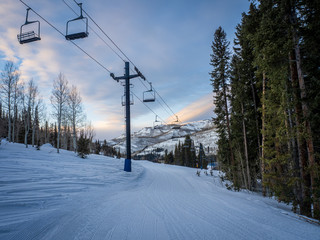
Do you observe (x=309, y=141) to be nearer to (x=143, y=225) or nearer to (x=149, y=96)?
(x=143, y=225)

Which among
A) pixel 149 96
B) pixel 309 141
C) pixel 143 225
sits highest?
pixel 149 96

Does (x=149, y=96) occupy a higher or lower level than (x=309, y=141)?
higher

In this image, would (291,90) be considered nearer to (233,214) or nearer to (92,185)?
(233,214)

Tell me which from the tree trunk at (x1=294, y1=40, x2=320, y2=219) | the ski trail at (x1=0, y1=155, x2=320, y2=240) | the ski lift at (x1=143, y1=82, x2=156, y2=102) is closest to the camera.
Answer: the ski trail at (x1=0, y1=155, x2=320, y2=240)

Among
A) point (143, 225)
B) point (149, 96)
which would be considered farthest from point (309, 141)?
point (149, 96)

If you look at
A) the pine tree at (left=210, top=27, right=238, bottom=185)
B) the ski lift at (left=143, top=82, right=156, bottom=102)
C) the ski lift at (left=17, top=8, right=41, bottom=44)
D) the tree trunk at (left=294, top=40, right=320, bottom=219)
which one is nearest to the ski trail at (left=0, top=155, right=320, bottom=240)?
the tree trunk at (left=294, top=40, right=320, bottom=219)

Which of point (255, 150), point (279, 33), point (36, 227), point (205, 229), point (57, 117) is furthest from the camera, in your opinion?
point (57, 117)

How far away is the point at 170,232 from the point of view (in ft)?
9.55

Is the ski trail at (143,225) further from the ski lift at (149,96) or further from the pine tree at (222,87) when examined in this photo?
the pine tree at (222,87)

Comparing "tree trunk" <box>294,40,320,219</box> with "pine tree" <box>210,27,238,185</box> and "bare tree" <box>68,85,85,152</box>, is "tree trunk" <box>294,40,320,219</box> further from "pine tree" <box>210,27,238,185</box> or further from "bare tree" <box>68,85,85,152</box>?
"bare tree" <box>68,85,85,152</box>

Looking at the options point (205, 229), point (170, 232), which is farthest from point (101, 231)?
point (205, 229)

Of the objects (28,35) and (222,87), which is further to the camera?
(222,87)

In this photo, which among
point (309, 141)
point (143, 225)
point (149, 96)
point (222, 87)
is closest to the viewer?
point (143, 225)

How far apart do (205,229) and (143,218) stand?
1.42 meters
